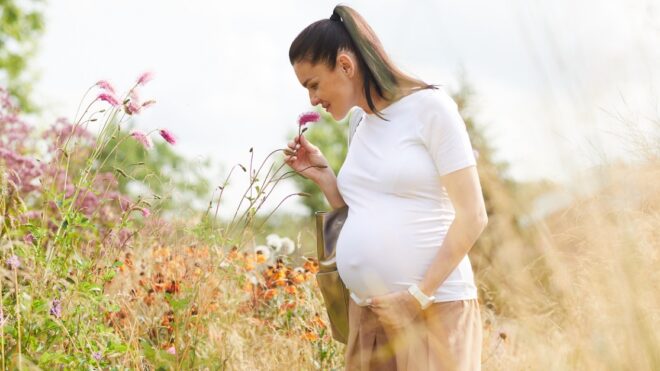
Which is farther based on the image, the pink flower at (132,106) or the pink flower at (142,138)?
the pink flower at (132,106)

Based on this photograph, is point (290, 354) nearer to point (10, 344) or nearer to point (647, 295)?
point (10, 344)

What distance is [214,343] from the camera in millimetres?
4027

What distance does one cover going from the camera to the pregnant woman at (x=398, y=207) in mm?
2416

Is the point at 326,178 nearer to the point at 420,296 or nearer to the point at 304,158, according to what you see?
the point at 304,158

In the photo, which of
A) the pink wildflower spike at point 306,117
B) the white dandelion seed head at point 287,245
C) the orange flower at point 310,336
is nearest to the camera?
the pink wildflower spike at point 306,117

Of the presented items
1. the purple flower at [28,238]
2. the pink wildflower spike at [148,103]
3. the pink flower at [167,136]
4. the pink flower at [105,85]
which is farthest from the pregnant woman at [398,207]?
the purple flower at [28,238]

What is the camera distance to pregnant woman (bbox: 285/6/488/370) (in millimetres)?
2416

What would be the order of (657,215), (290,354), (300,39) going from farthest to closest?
(290,354), (657,215), (300,39)

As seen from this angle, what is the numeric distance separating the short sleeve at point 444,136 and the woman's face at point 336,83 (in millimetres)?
315

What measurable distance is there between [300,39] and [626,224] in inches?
52.9

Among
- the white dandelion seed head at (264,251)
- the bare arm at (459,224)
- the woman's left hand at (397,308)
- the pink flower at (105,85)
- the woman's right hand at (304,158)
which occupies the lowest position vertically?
the white dandelion seed head at (264,251)

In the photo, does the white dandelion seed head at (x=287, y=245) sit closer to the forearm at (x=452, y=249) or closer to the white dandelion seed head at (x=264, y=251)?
the white dandelion seed head at (x=264, y=251)

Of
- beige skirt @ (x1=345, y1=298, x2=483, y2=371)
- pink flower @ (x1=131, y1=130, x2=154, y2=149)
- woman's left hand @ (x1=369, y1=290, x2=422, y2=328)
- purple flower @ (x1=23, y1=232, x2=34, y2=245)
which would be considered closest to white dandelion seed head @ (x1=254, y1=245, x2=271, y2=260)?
purple flower @ (x1=23, y1=232, x2=34, y2=245)

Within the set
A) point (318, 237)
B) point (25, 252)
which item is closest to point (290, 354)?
point (318, 237)
